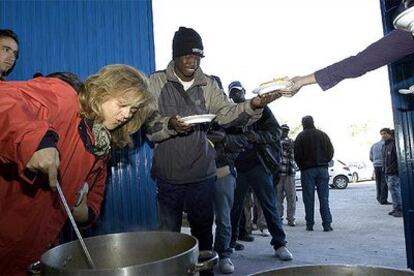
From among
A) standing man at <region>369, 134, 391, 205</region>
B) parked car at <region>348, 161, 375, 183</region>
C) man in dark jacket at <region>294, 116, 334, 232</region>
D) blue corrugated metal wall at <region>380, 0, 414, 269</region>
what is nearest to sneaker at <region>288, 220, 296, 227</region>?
man in dark jacket at <region>294, 116, 334, 232</region>

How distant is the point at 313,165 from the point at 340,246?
A: 1.69 meters

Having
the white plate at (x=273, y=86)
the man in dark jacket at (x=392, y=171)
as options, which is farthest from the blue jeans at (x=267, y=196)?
the man in dark jacket at (x=392, y=171)

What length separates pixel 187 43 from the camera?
2920 mm

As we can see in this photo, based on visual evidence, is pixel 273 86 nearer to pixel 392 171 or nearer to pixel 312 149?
pixel 312 149

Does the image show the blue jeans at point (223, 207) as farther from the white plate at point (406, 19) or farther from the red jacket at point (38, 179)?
the white plate at point (406, 19)

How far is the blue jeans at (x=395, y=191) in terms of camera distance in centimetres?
742

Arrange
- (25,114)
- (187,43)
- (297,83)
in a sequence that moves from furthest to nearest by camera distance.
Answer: (187,43)
(297,83)
(25,114)

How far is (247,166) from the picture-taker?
4473 millimetres

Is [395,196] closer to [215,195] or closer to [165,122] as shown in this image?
[215,195]

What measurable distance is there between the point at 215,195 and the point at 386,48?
95.8 inches

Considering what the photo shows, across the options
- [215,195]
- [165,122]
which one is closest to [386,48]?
[165,122]

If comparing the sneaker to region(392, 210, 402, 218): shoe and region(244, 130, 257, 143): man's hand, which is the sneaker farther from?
region(244, 130, 257, 143): man's hand

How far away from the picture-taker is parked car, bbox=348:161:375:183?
1896 centimetres

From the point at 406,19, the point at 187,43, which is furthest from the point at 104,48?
the point at 406,19
